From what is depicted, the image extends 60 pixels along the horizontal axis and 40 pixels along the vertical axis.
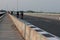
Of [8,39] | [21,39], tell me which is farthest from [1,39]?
[21,39]

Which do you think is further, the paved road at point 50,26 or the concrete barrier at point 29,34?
the paved road at point 50,26

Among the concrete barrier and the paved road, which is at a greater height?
the concrete barrier

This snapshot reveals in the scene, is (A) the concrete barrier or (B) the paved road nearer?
(A) the concrete barrier

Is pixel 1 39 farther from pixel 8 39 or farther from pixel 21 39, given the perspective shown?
pixel 21 39

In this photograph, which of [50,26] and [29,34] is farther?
[50,26]

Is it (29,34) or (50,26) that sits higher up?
(29,34)

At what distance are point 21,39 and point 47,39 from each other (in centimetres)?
931

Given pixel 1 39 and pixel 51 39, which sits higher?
pixel 51 39

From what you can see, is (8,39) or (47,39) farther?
(8,39)

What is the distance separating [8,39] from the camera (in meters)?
16.7

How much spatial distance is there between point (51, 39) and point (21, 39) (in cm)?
930

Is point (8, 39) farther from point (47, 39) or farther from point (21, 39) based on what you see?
point (47, 39)

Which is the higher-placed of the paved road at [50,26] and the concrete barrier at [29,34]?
the concrete barrier at [29,34]

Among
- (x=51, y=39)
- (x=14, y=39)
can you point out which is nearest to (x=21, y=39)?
(x=14, y=39)
